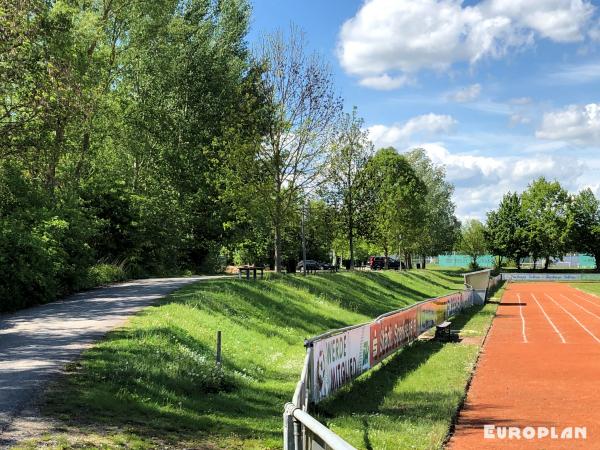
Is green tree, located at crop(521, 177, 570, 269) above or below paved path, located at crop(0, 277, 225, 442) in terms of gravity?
above

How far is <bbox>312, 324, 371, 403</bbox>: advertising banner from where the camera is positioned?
38.5 ft

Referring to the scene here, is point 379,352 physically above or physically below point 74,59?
below

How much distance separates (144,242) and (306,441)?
100ft

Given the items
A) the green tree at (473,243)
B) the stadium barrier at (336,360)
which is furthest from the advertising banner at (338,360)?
the green tree at (473,243)

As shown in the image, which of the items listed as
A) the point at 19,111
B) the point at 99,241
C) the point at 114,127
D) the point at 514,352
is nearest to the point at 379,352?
the point at 514,352

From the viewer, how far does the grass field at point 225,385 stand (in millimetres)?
8695

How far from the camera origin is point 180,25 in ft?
123

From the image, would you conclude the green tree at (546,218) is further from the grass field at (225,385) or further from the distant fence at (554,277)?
the grass field at (225,385)

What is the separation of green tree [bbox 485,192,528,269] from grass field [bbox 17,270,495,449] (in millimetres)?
80734

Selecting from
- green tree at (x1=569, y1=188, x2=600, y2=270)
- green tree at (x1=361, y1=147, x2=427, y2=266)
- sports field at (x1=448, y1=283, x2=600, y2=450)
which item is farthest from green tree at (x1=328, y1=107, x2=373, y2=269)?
green tree at (x1=569, y1=188, x2=600, y2=270)

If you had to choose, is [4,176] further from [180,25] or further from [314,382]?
[180,25]

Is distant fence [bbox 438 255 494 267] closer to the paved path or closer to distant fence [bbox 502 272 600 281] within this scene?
distant fence [bbox 502 272 600 281]

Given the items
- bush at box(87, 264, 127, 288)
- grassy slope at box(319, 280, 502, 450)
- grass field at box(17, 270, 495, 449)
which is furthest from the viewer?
bush at box(87, 264, 127, 288)
